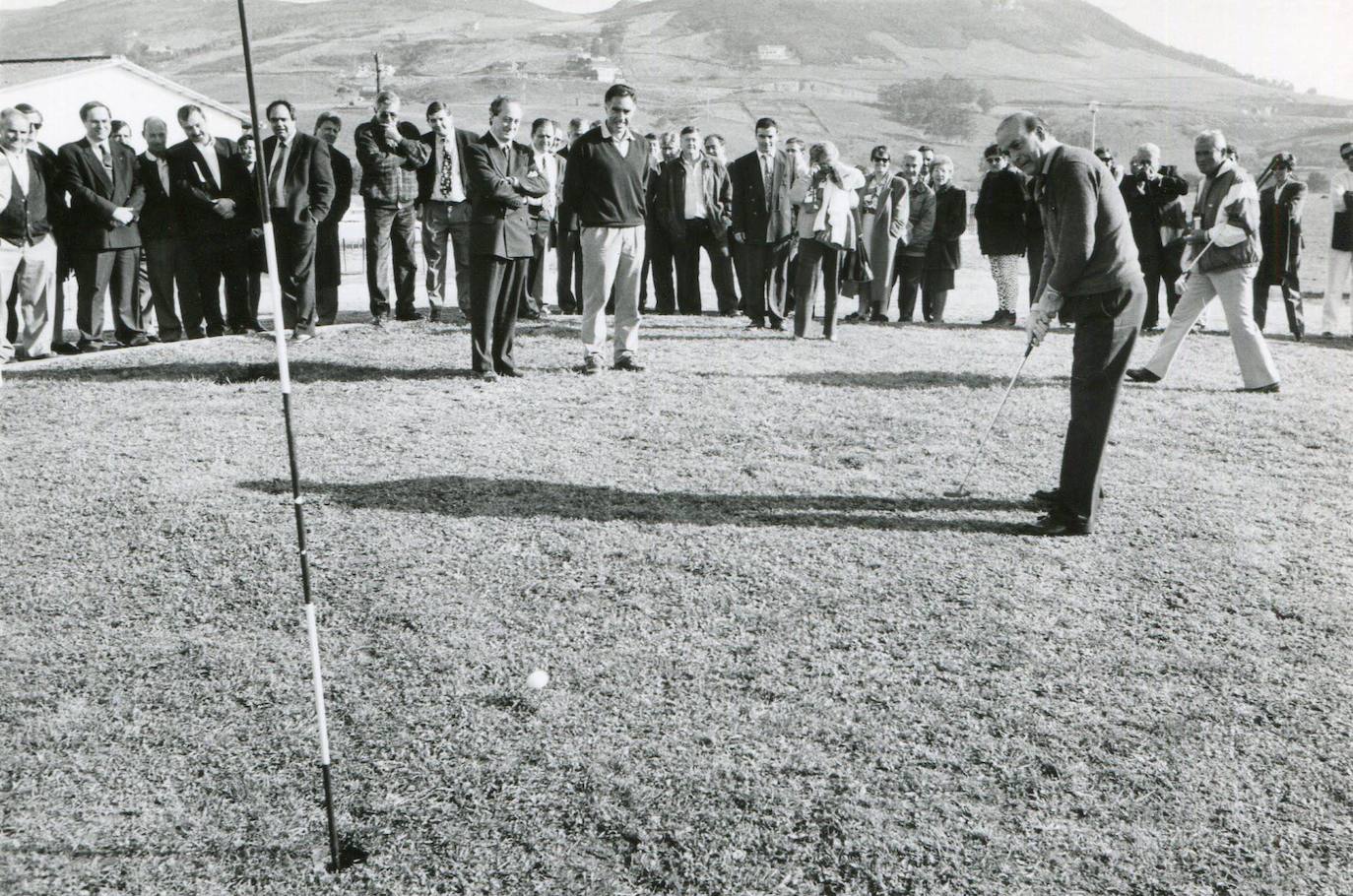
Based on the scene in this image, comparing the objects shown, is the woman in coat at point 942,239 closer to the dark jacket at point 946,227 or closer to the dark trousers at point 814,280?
the dark jacket at point 946,227

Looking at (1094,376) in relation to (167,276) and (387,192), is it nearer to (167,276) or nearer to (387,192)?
(387,192)

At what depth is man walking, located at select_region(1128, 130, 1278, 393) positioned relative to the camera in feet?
29.4

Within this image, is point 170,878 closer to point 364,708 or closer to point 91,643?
point 364,708

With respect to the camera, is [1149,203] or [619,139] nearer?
[619,139]

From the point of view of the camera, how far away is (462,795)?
11.3 feet

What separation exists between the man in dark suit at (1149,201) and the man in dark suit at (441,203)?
24.5 feet

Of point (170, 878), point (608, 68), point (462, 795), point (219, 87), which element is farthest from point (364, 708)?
point (608, 68)

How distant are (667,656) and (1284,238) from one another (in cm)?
1118

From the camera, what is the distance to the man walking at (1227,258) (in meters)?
8.95

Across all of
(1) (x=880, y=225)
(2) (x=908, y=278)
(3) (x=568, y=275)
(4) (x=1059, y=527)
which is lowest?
(4) (x=1059, y=527)

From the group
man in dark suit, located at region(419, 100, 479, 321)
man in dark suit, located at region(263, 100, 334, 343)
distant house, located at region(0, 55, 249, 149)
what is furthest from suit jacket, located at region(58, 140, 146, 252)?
distant house, located at region(0, 55, 249, 149)

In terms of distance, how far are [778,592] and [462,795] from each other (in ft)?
6.59

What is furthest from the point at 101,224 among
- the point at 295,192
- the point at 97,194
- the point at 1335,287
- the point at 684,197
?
the point at 1335,287

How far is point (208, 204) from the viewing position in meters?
10.4
